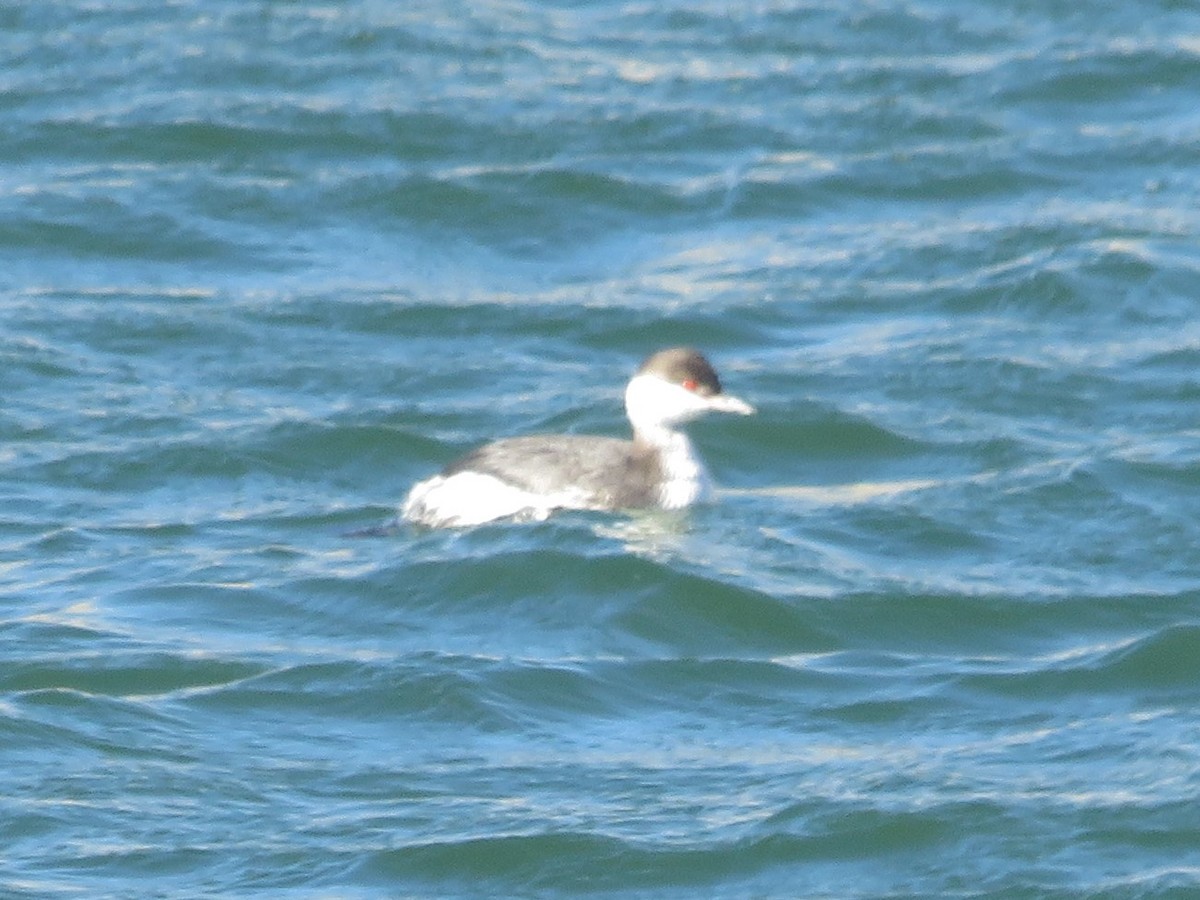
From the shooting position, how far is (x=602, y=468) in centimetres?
1252

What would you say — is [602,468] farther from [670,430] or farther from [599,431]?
[599,431]

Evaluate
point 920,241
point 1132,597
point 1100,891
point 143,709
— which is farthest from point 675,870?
point 920,241

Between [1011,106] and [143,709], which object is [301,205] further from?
[143,709]

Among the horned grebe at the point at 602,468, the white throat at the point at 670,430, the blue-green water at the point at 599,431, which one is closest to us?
the blue-green water at the point at 599,431

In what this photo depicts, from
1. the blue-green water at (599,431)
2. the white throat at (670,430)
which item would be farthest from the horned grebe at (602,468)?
the blue-green water at (599,431)

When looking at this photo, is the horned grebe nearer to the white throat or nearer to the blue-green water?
the white throat

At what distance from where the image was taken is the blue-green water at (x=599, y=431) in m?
8.92

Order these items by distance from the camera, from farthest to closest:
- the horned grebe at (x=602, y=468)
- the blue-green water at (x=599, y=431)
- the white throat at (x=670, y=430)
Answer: the white throat at (x=670, y=430) < the horned grebe at (x=602, y=468) < the blue-green water at (x=599, y=431)

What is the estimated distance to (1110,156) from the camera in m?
18.6

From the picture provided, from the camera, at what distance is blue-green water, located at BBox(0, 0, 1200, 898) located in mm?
8922

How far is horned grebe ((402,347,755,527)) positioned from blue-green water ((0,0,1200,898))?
0.49 feet

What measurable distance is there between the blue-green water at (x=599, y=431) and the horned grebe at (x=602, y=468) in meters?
0.15

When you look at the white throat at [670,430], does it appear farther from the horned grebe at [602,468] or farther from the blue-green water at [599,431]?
the blue-green water at [599,431]

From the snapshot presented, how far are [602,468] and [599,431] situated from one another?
1.72m
